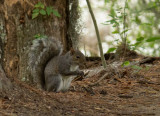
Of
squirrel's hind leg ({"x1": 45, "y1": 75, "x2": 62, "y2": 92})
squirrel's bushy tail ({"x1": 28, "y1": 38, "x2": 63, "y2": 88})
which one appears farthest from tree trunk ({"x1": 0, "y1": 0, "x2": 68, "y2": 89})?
squirrel's hind leg ({"x1": 45, "y1": 75, "x2": 62, "y2": 92})

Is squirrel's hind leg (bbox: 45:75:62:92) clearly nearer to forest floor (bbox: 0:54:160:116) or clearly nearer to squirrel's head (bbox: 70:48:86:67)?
forest floor (bbox: 0:54:160:116)

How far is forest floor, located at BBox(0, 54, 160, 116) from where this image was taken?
165 cm

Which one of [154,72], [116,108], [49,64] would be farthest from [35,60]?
[154,72]

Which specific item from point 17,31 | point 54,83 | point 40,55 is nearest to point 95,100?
point 54,83

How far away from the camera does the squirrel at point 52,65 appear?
2.64 meters

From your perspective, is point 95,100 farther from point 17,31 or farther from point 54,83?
point 17,31

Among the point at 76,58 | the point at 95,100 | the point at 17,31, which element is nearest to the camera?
the point at 95,100

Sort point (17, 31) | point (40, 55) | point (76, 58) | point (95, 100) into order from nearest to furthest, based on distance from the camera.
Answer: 1. point (95, 100)
2. point (17, 31)
3. point (40, 55)
4. point (76, 58)

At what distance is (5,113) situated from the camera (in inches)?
56.3

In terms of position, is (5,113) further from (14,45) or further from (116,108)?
(14,45)

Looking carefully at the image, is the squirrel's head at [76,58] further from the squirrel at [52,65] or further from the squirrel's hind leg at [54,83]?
the squirrel's hind leg at [54,83]

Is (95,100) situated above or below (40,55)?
below

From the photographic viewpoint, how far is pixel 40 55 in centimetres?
268

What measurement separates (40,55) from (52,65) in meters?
0.19
